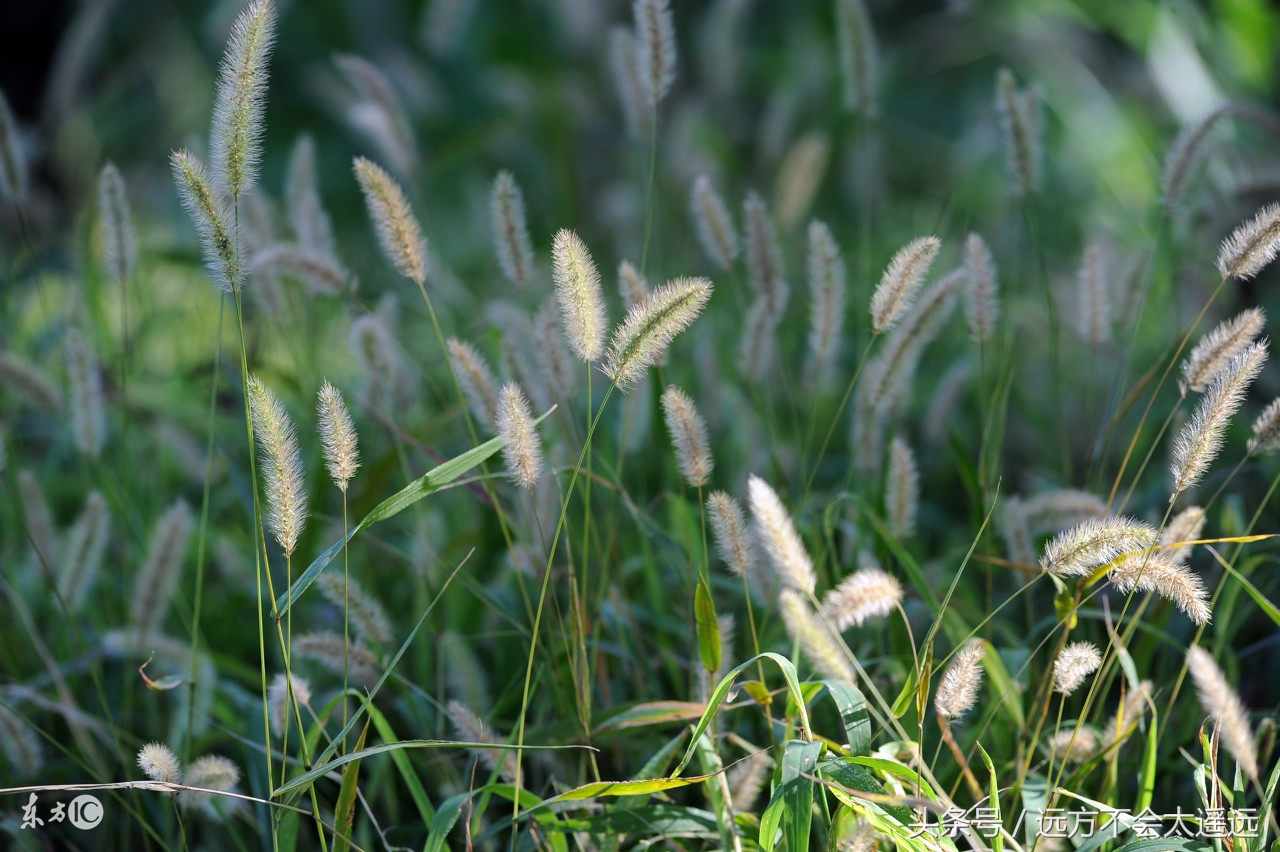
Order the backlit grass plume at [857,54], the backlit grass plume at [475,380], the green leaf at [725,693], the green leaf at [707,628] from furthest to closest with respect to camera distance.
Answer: the backlit grass plume at [857,54] → the backlit grass plume at [475,380] → the green leaf at [707,628] → the green leaf at [725,693]

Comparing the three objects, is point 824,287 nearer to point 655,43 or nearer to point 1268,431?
point 655,43

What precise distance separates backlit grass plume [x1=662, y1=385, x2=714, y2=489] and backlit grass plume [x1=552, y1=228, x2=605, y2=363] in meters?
0.10

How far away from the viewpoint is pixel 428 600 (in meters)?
1.36

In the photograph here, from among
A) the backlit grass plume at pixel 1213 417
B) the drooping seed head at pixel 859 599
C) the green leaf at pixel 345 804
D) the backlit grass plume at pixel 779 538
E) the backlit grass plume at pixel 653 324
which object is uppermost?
the backlit grass plume at pixel 653 324

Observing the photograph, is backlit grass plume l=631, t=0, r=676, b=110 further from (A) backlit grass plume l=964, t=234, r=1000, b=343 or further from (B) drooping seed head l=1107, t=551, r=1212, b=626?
(B) drooping seed head l=1107, t=551, r=1212, b=626

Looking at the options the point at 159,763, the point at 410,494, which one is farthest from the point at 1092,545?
the point at 159,763

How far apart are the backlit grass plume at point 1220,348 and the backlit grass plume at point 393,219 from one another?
2.61 feet

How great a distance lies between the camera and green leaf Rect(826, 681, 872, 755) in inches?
36.1

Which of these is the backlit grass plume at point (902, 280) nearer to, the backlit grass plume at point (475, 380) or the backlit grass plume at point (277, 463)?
the backlit grass plume at point (475, 380)

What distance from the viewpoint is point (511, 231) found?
119 cm

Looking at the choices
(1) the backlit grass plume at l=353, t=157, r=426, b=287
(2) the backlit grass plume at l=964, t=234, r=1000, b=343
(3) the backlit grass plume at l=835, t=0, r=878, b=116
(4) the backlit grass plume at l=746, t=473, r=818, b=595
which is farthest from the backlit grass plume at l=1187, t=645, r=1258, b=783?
(3) the backlit grass plume at l=835, t=0, r=878, b=116

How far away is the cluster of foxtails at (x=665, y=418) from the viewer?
87 cm

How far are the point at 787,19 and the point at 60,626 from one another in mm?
3151

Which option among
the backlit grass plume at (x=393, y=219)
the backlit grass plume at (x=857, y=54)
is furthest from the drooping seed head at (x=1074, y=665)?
the backlit grass plume at (x=857, y=54)
